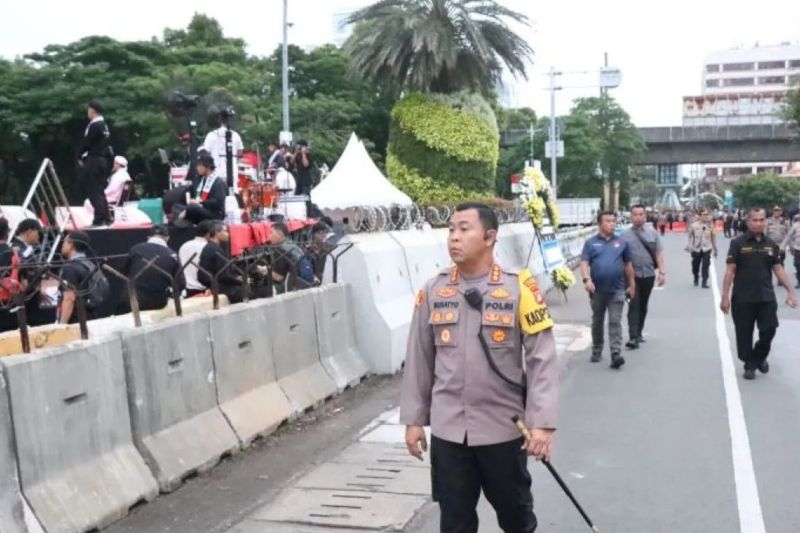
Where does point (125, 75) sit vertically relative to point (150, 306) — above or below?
above

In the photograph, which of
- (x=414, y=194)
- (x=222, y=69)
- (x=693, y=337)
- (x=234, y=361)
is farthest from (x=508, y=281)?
(x=222, y=69)

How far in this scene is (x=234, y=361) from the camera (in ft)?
26.3

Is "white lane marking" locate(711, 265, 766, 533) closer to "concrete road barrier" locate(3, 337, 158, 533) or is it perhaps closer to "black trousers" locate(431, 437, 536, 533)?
"black trousers" locate(431, 437, 536, 533)

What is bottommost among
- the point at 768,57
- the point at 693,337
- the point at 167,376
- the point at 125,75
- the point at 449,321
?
the point at 693,337

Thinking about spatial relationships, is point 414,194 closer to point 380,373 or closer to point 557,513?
point 380,373

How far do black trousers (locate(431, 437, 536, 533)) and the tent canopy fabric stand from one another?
71.5ft

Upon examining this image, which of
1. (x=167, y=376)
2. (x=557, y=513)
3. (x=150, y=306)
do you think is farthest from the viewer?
(x=150, y=306)

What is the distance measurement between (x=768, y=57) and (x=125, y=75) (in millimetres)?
138501

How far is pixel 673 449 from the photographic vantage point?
7824 mm

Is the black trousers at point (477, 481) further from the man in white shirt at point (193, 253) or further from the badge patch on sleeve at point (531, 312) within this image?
the man in white shirt at point (193, 253)

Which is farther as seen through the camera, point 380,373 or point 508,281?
point 380,373

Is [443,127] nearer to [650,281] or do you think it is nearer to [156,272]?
[650,281]

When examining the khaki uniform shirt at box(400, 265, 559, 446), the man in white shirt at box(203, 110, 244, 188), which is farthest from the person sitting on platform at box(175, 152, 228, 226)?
the khaki uniform shirt at box(400, 265, 559, 446)

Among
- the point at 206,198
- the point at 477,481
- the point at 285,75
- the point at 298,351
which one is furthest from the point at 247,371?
the point at 285,75
